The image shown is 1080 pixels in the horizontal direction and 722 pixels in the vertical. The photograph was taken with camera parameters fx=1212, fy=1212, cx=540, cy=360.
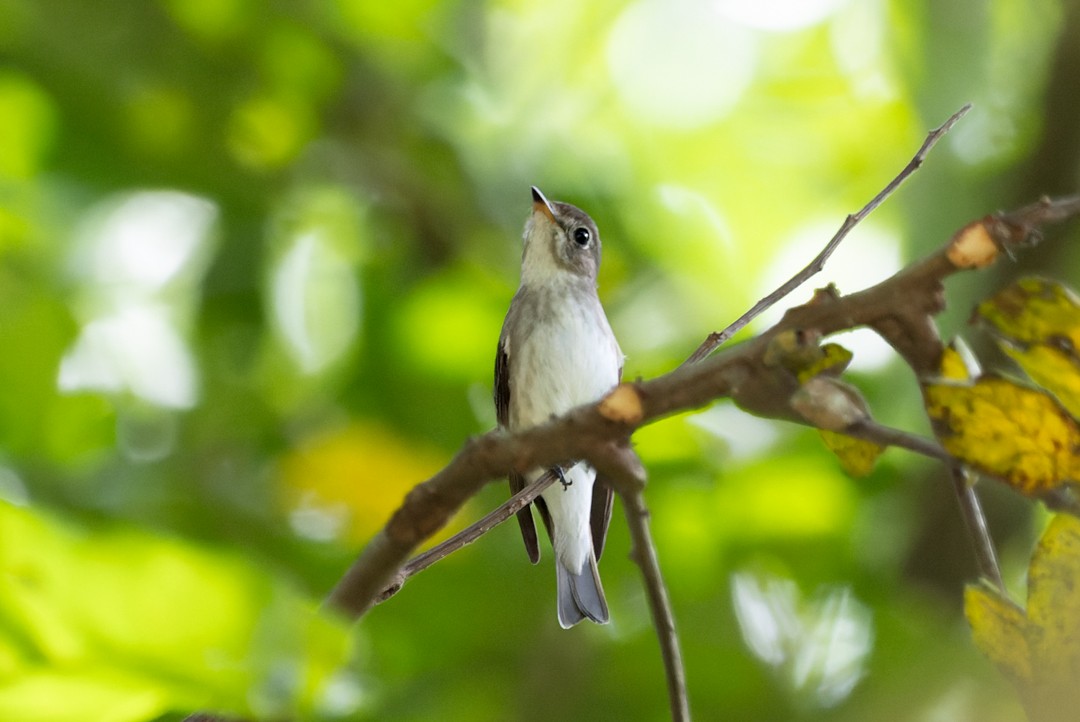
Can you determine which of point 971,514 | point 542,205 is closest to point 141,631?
point 971,514

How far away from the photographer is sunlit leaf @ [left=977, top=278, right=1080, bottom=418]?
1115 millimetres

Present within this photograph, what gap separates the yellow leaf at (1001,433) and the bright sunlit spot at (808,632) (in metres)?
2.06

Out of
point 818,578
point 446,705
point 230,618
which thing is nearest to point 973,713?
point 818,578

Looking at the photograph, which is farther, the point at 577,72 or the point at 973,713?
the point at 577,72

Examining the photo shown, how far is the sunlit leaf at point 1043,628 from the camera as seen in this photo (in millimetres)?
1168

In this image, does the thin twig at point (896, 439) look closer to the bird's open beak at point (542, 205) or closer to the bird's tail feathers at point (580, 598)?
the bird's tail feathers at point (580, 598)

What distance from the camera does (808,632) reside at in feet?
11.0

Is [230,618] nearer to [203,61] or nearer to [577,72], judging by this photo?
[203,61]

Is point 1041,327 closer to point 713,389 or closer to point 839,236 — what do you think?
point 713,389

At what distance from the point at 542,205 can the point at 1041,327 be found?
3.02m

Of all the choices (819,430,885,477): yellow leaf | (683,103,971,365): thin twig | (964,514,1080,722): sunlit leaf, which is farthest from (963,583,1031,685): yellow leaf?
(683,103,971,365): thin twig

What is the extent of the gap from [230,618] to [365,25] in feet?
12.4

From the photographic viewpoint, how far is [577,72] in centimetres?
515

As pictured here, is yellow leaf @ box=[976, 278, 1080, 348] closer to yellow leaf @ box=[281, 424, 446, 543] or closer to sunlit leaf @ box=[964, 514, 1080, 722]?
sunlit leaf @ box=[964, 514, 1080, 722]
